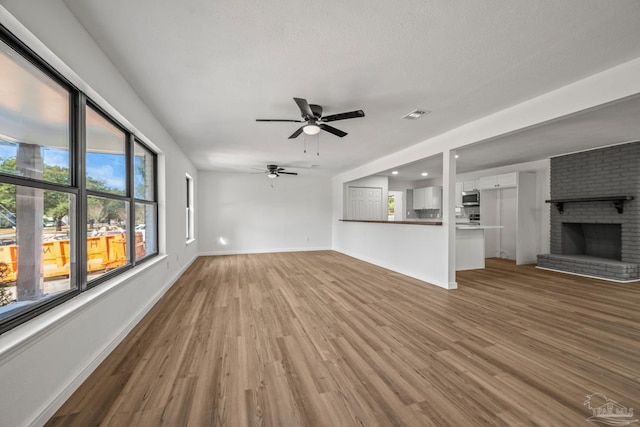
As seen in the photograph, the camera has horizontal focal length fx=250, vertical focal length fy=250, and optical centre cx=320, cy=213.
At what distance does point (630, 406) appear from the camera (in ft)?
5.07

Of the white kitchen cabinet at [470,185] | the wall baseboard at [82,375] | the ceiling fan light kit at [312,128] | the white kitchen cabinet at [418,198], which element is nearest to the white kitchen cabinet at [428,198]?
the white kitchen cabinet at [418,198]

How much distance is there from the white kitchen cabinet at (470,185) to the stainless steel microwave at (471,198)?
109 millimetres

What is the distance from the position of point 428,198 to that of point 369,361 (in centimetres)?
755

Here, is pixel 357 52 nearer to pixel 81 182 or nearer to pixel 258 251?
pixel 81 182

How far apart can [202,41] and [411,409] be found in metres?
2.98

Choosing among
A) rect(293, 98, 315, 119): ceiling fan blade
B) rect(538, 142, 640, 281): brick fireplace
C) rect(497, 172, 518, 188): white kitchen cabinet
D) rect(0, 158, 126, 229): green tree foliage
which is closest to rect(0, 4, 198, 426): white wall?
rect(0, 158, 126, 229): green tree foliage

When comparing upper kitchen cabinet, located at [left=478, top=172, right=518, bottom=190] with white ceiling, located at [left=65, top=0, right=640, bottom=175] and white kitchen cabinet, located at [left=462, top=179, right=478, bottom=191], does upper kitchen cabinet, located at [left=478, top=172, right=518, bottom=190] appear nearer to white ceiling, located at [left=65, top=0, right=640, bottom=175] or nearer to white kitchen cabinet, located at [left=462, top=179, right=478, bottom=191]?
white kitchen cabinet, located at [left=462, top=179, right=478, bottom=191]

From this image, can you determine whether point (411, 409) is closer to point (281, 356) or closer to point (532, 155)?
point (281, 356)

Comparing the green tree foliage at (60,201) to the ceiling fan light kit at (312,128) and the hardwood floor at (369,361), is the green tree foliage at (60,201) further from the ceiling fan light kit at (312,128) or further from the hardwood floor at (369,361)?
the ceiling fan light kit at (312,128)

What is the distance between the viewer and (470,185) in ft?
25.0

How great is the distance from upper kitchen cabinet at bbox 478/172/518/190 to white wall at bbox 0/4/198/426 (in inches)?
305

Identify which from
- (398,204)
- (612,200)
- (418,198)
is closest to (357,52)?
(612,200)

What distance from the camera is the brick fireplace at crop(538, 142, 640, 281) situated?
4637 mm

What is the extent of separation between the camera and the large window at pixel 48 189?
1.40 meters
